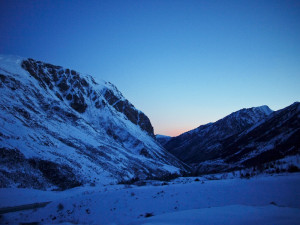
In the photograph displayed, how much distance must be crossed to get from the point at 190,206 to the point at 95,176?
1362 inches

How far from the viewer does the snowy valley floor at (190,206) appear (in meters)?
A: 7.12

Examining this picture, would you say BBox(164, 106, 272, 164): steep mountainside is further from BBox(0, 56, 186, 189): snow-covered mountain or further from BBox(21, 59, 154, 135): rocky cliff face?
BBox(0, 56, 186, 189): snow-covered mountain

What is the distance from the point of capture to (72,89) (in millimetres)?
106125

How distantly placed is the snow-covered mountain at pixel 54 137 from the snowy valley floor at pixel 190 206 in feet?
52.3

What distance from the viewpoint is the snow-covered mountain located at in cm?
3394

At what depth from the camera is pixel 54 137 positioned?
51.2m

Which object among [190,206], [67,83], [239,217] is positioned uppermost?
[67,83]

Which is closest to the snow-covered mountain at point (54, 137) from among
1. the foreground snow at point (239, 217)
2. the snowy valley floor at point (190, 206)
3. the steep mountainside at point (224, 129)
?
the snowy valley floor at point (190, 206)

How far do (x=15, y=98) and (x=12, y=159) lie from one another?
109 feet

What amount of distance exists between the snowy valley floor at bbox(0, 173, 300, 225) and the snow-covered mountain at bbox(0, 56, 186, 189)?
52.3 feet

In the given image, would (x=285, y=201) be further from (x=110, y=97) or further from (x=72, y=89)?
(x=110, y=97)

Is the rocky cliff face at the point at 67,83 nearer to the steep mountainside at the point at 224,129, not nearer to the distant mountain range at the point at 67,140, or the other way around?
the distant mountain range at the point at 67,140

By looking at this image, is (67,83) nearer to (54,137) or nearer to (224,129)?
(54,137)

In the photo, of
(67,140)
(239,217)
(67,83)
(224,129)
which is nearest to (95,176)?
(67,140)
